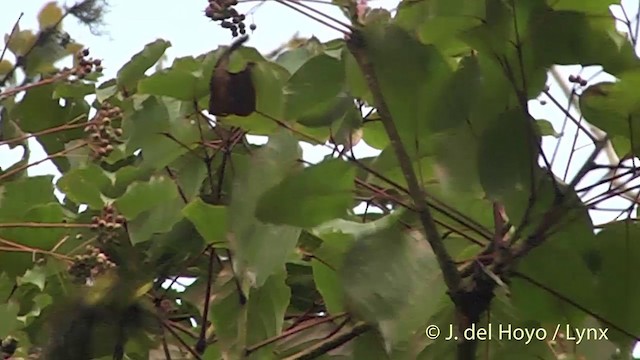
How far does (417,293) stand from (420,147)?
0.28 ft

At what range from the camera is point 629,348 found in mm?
505

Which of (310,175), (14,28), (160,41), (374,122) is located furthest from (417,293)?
(14,28)

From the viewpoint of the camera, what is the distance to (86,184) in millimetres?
669

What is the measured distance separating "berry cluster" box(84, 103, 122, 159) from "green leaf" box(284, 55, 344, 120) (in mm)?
233

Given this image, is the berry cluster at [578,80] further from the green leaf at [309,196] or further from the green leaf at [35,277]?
the green leaf at [35,277]

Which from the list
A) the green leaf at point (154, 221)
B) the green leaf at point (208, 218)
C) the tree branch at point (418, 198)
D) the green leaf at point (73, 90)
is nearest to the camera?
the tree branch at point (418, 198)

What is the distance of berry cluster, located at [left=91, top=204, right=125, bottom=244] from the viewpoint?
611 mm

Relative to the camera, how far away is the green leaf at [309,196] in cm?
45

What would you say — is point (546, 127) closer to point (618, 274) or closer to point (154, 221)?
point (618, 274)

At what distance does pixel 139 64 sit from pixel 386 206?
0.89ft

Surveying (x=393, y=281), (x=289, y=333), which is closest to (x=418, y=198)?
(x=393, y=281)

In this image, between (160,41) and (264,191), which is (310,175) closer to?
(264,191)

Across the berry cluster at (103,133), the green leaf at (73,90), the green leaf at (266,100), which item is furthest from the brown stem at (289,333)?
the green leaf at (73,90)

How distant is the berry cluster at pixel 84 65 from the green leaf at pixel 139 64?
2 cm
